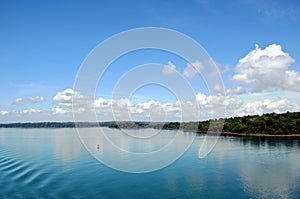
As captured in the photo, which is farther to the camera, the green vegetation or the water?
the green vegetation

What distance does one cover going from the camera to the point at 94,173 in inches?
749

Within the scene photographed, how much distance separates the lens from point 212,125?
6656 cm

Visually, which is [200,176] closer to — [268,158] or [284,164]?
[284,164]

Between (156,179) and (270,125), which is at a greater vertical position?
(270,125)

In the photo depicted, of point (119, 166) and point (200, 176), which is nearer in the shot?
point (200, 176)

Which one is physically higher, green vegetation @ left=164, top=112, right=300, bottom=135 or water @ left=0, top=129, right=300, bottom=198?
green vegetation @ left=164, top=112, right=300, bottom=135

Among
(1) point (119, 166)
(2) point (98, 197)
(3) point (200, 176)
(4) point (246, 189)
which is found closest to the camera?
(2) point (98, 197)

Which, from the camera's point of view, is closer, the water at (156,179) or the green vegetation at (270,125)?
the water at (156,179)

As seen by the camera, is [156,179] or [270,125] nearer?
[156,179]

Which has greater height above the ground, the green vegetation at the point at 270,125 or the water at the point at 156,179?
the green vegetation at the point at 270,125

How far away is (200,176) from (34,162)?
12.6 m

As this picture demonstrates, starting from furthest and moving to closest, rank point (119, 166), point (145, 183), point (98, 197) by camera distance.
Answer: point (119, 166) → point (145, 183) → point (98, 197)

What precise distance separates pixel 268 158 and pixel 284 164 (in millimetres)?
3004

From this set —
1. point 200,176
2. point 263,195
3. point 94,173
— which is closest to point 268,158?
point 200,176
